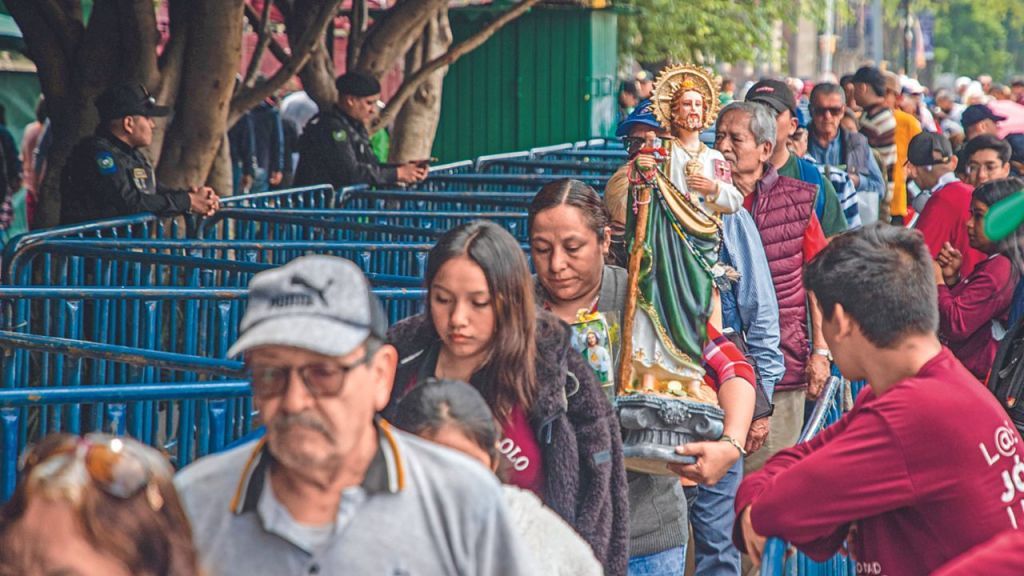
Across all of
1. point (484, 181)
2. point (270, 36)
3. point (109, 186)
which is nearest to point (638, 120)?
point (109, 186)

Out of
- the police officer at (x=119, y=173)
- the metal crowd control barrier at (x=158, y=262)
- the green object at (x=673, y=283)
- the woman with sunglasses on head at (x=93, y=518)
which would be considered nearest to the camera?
the woman with sunglasses on head at (x=93, y=518)

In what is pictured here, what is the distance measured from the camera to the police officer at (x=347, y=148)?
12.1 metres

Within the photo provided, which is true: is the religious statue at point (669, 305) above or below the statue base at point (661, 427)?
above

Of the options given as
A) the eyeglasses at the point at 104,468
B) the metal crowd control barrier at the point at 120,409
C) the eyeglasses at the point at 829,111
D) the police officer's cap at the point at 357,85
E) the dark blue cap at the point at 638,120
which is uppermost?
the police officer's cap at the point at 357,85

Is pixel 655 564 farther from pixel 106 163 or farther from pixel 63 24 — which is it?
pixel 63 24

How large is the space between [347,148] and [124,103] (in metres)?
2.53

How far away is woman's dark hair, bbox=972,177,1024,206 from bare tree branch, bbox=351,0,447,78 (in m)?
7.23

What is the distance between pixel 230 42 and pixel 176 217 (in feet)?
7.23

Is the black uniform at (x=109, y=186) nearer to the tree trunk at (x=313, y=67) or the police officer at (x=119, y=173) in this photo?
the police officer at (x=119, y=173)

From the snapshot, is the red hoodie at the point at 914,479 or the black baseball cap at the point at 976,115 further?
the black baseball cap at the point at 976,115

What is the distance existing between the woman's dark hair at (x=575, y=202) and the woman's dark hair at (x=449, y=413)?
1596 mm

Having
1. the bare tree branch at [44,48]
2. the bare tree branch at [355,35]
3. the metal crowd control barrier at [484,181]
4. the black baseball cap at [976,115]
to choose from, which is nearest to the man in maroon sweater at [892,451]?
the bare tree branch at [44,48]

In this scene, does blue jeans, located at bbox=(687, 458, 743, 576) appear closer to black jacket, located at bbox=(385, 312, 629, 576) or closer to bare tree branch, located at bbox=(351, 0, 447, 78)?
black jacket, located at bbox=(385, 312, 629, 576)

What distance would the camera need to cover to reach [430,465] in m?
2.97
